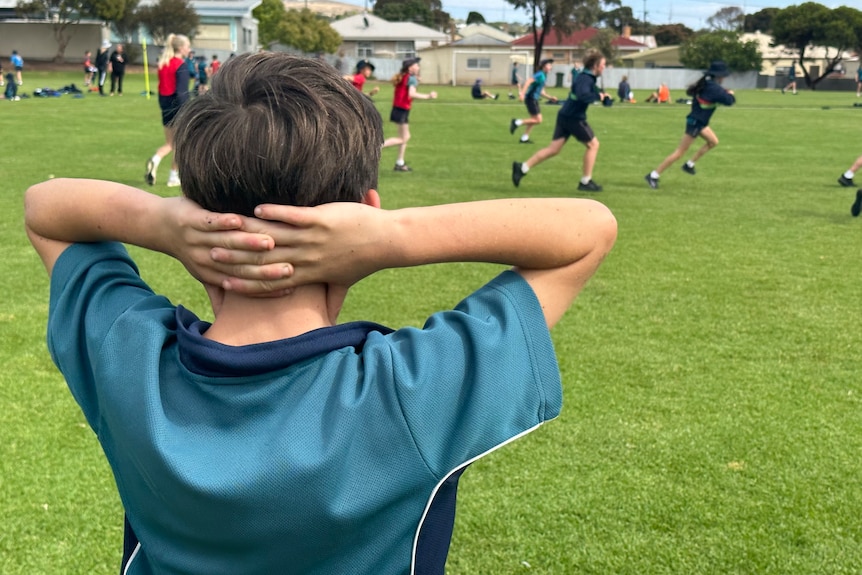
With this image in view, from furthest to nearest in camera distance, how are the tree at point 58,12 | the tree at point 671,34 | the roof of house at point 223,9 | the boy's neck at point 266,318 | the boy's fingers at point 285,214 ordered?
the tree at point 671,34, the roof of house at point 223,9, the tree at point 58,12, the boy's neck at point 266,318, the boy's fingers at point 285,214

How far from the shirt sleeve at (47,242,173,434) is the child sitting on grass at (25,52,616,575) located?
0.07 ft

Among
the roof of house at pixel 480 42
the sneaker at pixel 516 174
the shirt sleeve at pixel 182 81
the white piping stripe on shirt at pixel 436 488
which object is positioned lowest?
the sneaker at pixel 516 174

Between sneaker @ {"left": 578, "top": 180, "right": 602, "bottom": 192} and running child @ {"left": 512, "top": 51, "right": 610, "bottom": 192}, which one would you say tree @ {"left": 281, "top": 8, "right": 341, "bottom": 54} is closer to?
running child @ {"left": 512, "top": 51, "right": 610, "bottom": 192}

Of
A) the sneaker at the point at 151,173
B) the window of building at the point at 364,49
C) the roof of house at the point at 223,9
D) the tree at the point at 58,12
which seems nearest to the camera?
the sneaker at the point at 151,173

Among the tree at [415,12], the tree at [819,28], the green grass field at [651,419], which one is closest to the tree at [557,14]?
the tree at [819,28]

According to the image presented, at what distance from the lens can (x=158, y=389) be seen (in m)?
1.23

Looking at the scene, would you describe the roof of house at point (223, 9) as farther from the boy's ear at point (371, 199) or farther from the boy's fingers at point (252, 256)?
the boy's fingers at point (252, 256)

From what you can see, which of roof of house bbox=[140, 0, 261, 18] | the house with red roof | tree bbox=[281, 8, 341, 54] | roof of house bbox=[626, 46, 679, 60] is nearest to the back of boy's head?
tree bbox=[281, 8, 341, 54]

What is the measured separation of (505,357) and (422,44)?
10363 centimetres

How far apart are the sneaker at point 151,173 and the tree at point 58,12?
57092 mm

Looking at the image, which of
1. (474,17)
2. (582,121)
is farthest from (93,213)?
(474,17)

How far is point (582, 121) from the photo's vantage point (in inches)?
528

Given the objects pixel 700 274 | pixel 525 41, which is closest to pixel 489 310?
pixel 700 274

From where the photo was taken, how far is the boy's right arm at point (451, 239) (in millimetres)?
1206
